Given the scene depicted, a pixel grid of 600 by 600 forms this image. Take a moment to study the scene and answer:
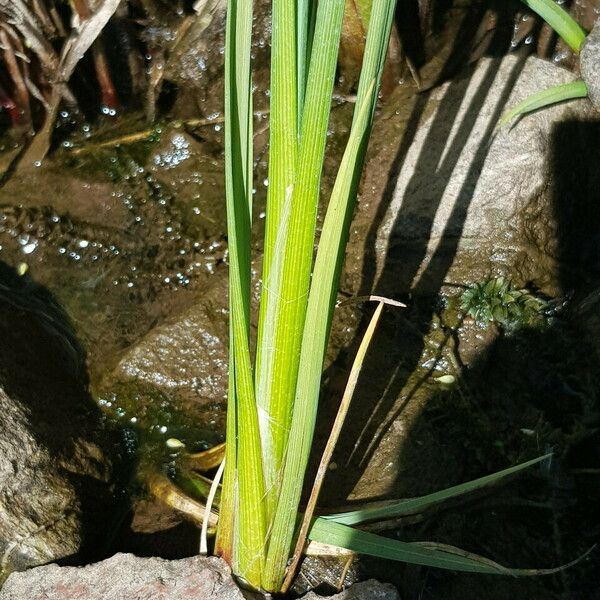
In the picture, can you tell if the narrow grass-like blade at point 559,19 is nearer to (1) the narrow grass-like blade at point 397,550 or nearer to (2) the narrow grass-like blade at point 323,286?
(2) the narrow grass-like blade at point 323,286

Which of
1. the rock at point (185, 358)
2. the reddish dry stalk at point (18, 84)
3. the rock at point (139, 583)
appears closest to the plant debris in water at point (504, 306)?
the rock at point (185, 358)

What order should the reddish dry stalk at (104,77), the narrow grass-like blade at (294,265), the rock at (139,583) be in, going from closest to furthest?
1. the narrow grass-like blade at (294,265)
2. the rock at (139,583)
3. the reddish dry stalk at (104,77)

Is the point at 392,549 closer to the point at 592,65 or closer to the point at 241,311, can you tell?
the point at 241,311

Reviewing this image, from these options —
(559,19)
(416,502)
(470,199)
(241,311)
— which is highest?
(559,19)

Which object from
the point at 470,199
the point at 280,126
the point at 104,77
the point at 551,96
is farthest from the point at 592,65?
the point at 104,77

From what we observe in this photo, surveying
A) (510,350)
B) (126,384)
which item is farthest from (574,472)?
(126,384)

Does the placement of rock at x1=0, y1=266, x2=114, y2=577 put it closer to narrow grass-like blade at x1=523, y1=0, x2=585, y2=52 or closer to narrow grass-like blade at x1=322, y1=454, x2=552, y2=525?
narrow grass-like blade at x1=322, y1=454, x2=552, y2=525
